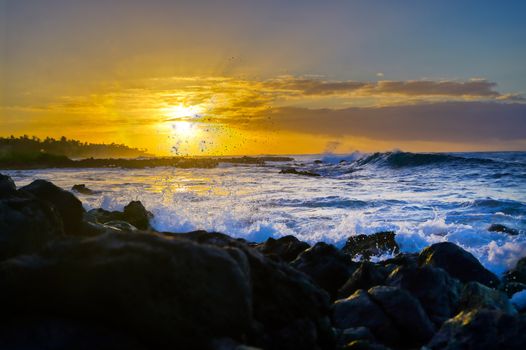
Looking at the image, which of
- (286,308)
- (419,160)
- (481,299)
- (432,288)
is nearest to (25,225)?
(286,308)

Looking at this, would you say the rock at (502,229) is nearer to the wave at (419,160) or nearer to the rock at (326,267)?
the rock at (326,267)

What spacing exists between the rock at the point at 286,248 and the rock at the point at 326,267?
0.78 meters

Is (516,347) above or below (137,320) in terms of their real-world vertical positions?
below

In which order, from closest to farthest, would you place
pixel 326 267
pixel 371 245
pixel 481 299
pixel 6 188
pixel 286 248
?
pixel 481 299, pixel 6 188, pixel 326 267, pixel 286 248, pixel 371 245

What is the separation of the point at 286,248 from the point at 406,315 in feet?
10.4

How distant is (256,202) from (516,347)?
618 inches

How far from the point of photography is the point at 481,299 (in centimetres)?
576

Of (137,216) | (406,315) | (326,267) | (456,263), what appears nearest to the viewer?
(406,315)

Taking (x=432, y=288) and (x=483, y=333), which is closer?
(x=483, y=333)

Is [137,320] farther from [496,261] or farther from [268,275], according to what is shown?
[496,261]

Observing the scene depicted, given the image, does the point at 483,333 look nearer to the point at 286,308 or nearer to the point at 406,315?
the point at 406,315

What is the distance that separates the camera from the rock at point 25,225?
15.1 ft

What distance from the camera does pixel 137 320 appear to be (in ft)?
10.8

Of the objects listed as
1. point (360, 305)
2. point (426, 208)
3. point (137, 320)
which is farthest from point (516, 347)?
point (426, 208)
